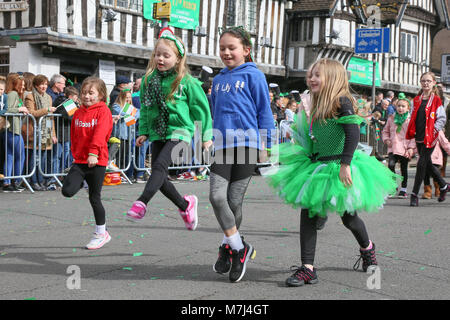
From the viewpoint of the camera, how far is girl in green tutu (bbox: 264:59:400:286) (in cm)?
431

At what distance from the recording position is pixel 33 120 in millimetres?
9617

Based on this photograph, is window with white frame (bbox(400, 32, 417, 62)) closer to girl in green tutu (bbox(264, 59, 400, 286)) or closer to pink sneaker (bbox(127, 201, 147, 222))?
girl in green tutu (bbox(264, 59, 400, 286))

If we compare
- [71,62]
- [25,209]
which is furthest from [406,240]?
[71,62]

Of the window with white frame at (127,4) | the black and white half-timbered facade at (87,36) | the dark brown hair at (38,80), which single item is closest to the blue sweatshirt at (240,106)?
the dark brown hair at (38,80)

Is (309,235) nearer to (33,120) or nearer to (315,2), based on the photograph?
(33,120)

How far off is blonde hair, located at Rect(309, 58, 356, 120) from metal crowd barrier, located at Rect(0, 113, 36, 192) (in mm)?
6057

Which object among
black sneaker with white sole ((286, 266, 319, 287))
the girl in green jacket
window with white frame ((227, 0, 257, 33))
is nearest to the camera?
black sneaker with white sole ((286, 266, 319, 287))

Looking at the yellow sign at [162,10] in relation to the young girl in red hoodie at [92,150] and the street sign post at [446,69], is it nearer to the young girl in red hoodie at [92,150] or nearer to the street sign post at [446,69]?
the young girl in red hoodie at [92,150]

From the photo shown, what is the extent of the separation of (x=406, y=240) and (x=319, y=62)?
2430 mm

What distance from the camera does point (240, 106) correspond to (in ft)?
14.9

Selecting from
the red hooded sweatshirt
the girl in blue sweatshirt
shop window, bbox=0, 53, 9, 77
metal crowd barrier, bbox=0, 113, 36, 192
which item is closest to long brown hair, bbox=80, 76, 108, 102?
the red hooded sweatshirt

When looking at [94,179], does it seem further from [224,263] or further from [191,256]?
[224,263]

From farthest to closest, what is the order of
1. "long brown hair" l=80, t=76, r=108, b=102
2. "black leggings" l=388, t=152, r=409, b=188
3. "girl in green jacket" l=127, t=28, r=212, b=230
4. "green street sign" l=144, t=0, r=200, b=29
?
"green street sign" l=144, t=0, r=200, b=29 < "black leggings" l=388, t=152, r=409, b=188 < "long brown hair" l=80, t=76, r=108, b=102 < "girl in green jacket" l=127, t=28, r=212, b=230

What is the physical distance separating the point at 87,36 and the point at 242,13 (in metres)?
6.82
